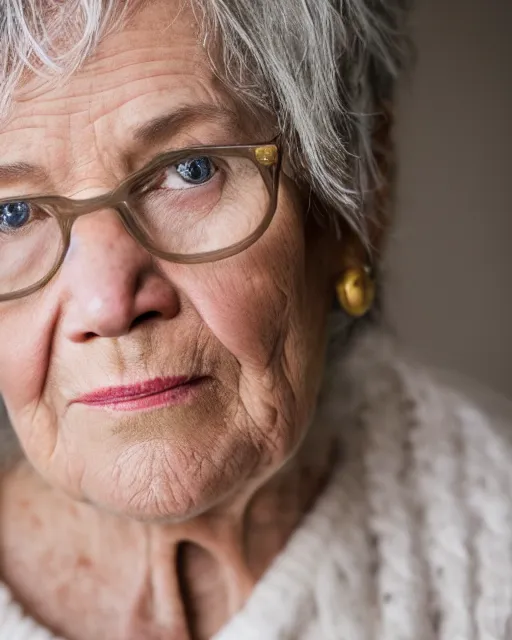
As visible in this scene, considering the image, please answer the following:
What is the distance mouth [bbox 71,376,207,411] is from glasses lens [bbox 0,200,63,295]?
16 centimetres

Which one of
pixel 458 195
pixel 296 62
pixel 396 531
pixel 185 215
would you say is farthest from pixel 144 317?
pixel 458 195

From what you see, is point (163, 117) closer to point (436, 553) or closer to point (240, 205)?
point (240, 205)

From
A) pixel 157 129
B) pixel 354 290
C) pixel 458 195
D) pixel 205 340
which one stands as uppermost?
pixel 157 129

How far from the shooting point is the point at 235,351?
1.08m

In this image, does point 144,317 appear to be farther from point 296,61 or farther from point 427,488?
point 427,488

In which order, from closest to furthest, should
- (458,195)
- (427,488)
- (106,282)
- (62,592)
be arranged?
(106,282)
(62,592)
(427,488)
(458,195)

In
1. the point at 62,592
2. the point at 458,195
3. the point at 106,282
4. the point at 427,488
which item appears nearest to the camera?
the point at 106,282

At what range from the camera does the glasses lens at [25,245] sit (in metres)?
1.05

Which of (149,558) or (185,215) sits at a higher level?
(185,215)

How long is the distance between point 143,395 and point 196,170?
0.27 metres

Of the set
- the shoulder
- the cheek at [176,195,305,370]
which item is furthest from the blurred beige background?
the cheek at [176,195,305,370]

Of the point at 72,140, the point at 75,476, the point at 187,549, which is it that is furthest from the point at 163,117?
the point at 187,549

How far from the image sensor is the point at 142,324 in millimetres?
1026

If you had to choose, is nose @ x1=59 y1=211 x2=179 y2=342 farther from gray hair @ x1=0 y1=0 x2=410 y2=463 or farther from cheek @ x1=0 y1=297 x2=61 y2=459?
gray hair @ x1=0 y1=0 x2=410 y2=463
